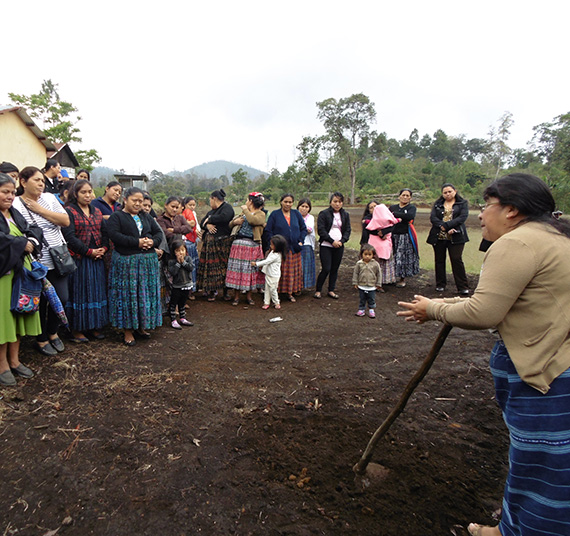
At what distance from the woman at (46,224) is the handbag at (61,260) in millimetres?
43

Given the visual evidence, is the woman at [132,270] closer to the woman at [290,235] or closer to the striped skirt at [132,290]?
the striped skirt at [132,290]

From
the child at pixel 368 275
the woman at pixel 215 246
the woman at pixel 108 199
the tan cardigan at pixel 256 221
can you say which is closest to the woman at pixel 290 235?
the tan cardigan at pixel 256 221

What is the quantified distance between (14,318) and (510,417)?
3.63 metres

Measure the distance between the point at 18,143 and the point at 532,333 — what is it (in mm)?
19729

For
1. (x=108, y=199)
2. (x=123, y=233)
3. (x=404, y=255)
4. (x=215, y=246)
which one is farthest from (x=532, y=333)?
(x=404, y=255)

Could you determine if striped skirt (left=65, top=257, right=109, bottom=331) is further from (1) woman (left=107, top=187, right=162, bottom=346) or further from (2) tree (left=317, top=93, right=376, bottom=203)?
(2) tree (left=317, top=93, right=376, bottom=203)

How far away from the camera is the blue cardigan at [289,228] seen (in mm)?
5965

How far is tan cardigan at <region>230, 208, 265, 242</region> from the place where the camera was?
574 centimetres

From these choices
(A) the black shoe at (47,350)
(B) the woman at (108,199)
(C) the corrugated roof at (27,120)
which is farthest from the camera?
(C) the corrugated roof at (27,120)

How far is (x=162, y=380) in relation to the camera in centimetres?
333

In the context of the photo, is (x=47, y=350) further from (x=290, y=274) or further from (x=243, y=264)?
(x=290, y=274)

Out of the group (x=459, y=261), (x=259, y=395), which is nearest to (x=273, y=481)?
(x=259, y=395)

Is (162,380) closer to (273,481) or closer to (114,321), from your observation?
(114,321)

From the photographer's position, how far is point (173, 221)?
5258mm
